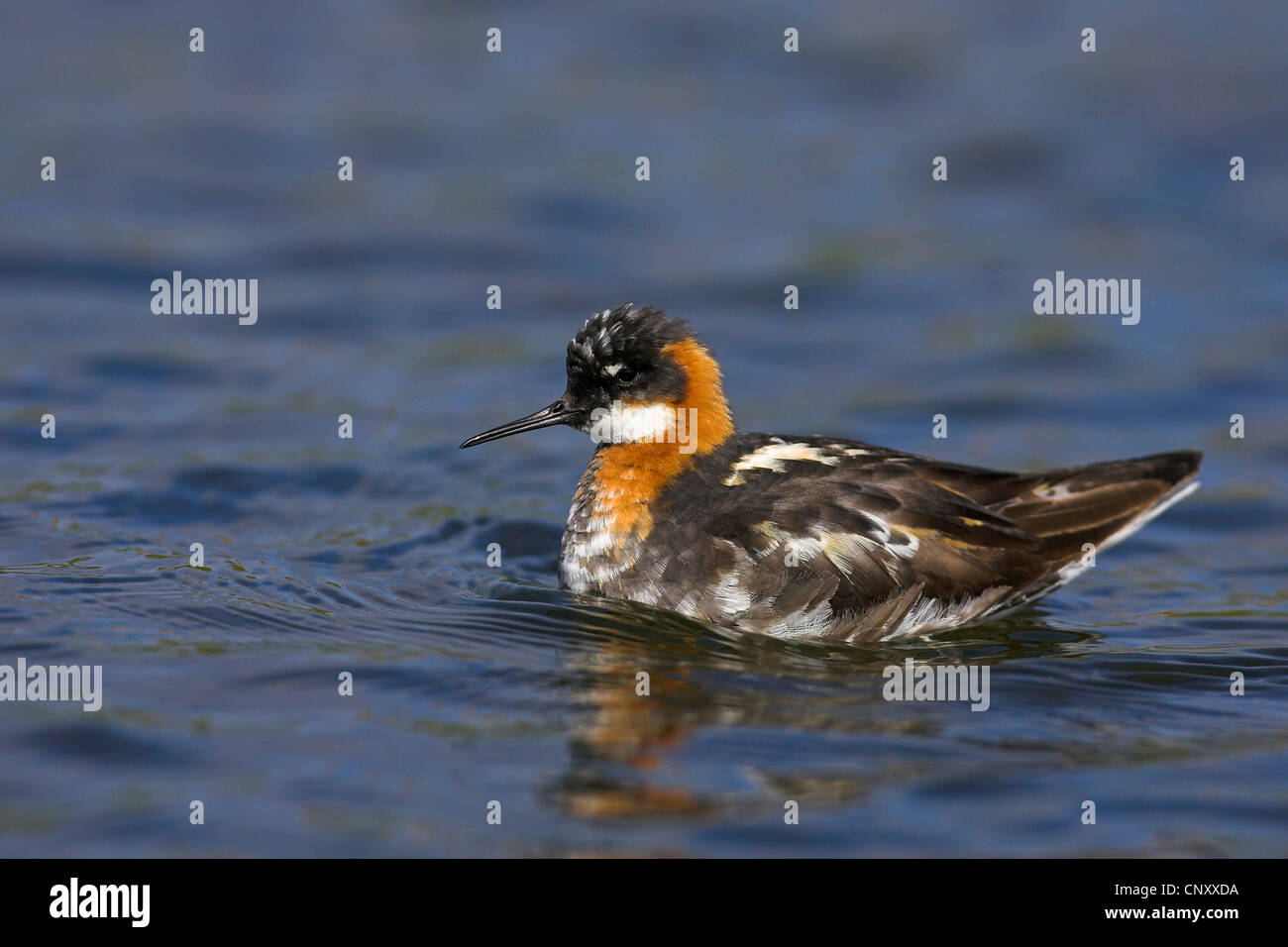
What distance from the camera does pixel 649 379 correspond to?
1088cm

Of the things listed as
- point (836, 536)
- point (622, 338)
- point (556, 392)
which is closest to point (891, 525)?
point (836, 536)

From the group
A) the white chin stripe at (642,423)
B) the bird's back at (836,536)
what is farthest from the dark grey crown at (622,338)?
the bird's back at (836,536)

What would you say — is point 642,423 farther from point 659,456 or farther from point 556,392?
point 556,392

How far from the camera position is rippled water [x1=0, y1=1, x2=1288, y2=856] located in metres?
8.37

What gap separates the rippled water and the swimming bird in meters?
0.31

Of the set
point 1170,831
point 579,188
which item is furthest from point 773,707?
point 579,188

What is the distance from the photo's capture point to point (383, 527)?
12.2 m

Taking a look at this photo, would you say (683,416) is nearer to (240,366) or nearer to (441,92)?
(240,366)

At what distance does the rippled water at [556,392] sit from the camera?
837 cm

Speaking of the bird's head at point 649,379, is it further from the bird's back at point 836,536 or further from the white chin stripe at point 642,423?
the bird's back at point 836,536

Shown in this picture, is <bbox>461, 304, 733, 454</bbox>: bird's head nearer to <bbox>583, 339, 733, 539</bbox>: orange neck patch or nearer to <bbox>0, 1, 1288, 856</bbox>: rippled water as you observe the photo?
<bbox>583, 339, 733, 539</bbox>: orange neck patch

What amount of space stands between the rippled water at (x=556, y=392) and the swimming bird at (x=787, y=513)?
31 centimetres

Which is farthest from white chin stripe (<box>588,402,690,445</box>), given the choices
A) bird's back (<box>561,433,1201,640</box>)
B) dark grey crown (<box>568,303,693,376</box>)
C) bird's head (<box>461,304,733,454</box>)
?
dark grey crown (<box>568,303,693,376</box>)

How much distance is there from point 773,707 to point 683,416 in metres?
2.40
